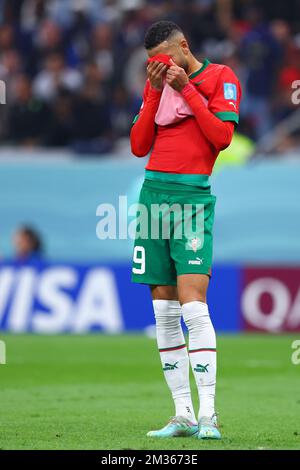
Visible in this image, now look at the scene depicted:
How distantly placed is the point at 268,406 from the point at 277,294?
6564mm

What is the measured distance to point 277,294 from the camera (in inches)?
579

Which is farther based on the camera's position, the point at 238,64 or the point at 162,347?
the point at 238,64

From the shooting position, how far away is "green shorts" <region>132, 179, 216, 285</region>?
6.55 metres

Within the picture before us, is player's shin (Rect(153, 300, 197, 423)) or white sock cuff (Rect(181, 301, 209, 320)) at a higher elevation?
white sock cuff (Rect(181, 301, 209, 320))

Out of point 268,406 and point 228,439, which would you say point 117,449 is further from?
point 268,406

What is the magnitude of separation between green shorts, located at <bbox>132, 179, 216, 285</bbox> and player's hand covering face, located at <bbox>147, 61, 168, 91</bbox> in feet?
1.94

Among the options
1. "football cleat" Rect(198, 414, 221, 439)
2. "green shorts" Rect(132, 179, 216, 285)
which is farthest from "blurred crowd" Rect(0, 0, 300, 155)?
"football cleat" Rect(198, 414, 221, 439)

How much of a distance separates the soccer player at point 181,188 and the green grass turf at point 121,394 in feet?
1.37

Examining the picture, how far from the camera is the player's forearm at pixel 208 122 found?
254 inches

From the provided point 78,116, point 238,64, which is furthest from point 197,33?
point 78,116

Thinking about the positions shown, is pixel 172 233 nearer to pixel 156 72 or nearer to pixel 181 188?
pixel 181 188

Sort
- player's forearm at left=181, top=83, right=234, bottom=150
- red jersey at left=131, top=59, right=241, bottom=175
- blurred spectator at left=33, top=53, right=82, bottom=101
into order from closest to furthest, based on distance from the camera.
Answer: player's forearm at left=181, top=83, right=234, bottom=150 → red jersey at left=131, top=59, right=241, bottom=175 → blurred spectator at left=33, top=53, right=82, bottom=101

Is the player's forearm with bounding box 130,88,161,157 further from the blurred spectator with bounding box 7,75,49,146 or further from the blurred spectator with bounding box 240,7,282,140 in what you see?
the blurred spectator with bounding box 7,75,49,146
